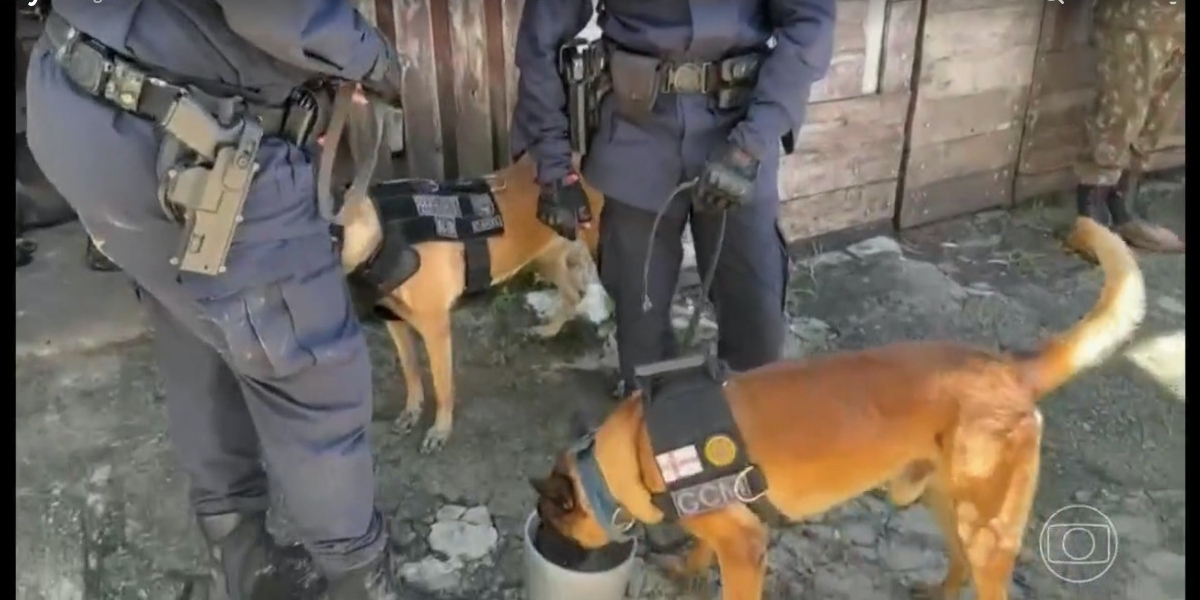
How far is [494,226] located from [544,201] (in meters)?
0.32

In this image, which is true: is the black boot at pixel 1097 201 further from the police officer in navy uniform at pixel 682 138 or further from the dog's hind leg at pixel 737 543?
the dog's hind leg at pixel 737 543

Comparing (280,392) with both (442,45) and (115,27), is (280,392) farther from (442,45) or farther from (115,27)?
(442,45)

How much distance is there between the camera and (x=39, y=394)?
3.78m

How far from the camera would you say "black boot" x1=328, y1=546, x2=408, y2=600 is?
8.42 feet

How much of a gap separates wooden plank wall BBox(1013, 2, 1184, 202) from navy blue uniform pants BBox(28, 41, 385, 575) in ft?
12.1

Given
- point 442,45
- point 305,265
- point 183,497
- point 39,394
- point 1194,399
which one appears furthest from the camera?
point 442,45

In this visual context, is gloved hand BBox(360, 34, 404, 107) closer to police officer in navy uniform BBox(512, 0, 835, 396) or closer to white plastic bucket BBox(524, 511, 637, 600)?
police officer in navy uniform BBox(512, 0, 835, 396)

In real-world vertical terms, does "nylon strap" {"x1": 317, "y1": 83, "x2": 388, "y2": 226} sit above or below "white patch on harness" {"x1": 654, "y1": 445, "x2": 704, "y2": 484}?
above

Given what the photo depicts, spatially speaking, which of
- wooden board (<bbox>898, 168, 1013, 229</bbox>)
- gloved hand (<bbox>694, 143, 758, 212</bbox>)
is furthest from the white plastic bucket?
wooden board (<bbox>898, 168, 1013, 229</bbox>)

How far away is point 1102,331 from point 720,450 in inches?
33.1

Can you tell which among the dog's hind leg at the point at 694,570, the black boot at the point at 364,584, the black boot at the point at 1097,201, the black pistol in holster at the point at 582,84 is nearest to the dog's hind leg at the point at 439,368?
the black pistol in holster at the point at 582,84

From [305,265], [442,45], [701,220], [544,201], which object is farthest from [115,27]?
[442,45]

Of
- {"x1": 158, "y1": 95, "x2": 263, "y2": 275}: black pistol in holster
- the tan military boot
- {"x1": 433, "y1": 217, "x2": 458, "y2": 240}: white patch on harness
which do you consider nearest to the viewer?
{"x1": 158, "y1": 95, "x2": 263, "y2": 275}: black pistol in holster

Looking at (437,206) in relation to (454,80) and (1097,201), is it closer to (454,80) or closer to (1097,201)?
(454,80)
